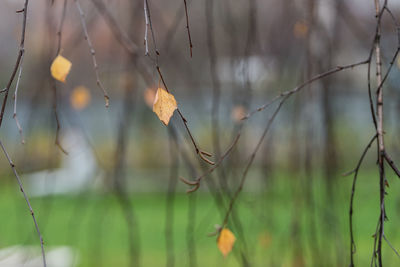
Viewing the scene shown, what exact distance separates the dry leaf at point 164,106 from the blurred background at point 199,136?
59 mm

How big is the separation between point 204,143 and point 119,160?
5.77 m

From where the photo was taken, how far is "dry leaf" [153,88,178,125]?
25.7 inches

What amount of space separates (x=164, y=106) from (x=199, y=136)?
6777mm

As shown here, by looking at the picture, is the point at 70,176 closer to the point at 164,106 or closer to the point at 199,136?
the point at 199,136

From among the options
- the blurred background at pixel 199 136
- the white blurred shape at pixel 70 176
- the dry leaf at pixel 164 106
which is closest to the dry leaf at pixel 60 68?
the blurred background at pixel 199 136

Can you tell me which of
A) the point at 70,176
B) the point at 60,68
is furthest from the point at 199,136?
the point at 60,68

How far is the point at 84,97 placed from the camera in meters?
1.75

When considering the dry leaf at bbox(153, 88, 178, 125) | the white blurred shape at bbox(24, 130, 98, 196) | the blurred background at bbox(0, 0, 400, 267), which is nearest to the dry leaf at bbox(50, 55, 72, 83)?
the blurred background at bbox(0, 0, 400, 267)

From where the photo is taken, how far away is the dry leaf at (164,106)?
2.15ft

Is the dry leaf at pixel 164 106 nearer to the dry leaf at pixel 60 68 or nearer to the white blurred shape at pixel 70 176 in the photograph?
the dry leaf at pixel 60 68

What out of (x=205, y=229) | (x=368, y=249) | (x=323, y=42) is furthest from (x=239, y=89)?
(x=205, y=229)

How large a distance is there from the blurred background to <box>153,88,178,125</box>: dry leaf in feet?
0.19

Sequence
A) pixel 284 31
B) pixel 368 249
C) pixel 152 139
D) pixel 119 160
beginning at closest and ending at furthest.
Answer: pixel 119 160 → pixel 284 31 → pixel 368 249 → pixel 152 139

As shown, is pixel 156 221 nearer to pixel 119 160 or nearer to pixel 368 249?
pixel 368 249
